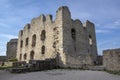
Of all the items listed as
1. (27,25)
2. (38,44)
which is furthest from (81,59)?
(27,25)

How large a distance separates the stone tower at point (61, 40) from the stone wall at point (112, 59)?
4.19 m

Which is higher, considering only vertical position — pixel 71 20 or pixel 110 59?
pixel 71 20

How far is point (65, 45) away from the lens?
1866cm

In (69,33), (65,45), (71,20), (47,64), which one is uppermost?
(71,20)

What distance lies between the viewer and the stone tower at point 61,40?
59.7 ft

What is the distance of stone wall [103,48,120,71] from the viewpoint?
11.8 metres

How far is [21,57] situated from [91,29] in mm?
13816

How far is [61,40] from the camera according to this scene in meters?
18.7

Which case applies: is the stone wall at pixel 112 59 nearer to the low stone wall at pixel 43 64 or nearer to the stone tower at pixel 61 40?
the stone tower at pixel 61 40

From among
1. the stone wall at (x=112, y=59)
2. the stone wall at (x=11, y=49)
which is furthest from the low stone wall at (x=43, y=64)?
the stone wall at (x=11, y=49)

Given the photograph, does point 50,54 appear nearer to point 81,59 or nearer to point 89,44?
point 81,59

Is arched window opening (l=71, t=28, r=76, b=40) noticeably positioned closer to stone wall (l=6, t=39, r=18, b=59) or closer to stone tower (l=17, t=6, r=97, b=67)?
A: stone tower (l=17, t=6, r=97, b=67)

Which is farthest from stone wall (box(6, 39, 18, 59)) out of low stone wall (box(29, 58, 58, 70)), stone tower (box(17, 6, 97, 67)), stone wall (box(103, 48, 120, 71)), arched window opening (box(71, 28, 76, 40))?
stone wall (box(103, 48, 120, 71))

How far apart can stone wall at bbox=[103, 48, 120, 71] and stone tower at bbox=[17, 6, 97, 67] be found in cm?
419
